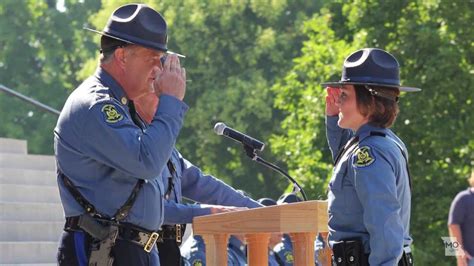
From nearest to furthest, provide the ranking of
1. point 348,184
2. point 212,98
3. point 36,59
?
1. point 348,184
2. point 212,98
3. point 36,59

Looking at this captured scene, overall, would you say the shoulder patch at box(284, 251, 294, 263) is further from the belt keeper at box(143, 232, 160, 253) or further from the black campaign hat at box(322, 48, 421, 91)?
the belt keeper at box(143, 232, 160, 253)

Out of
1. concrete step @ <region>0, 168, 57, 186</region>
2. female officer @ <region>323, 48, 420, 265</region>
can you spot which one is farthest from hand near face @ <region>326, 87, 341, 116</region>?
concrete step @ <region>0, 168, 57, 186</region>

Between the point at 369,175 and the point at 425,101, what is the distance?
12963mm

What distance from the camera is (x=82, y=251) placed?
4.99m

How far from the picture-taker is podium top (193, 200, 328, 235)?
18.3 ft

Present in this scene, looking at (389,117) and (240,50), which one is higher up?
(240,50)

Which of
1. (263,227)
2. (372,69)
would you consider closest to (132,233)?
(263,227)

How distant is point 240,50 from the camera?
32844 mm

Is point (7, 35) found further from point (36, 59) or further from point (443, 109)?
point (443, 109)

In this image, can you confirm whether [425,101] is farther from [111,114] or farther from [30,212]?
[111,114]

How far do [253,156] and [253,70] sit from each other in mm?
26078

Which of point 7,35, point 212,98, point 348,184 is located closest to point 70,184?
point 348,184

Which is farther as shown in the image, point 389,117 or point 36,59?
point 36,59

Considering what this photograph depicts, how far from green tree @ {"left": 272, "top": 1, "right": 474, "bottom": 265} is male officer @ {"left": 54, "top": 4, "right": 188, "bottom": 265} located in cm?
1230
